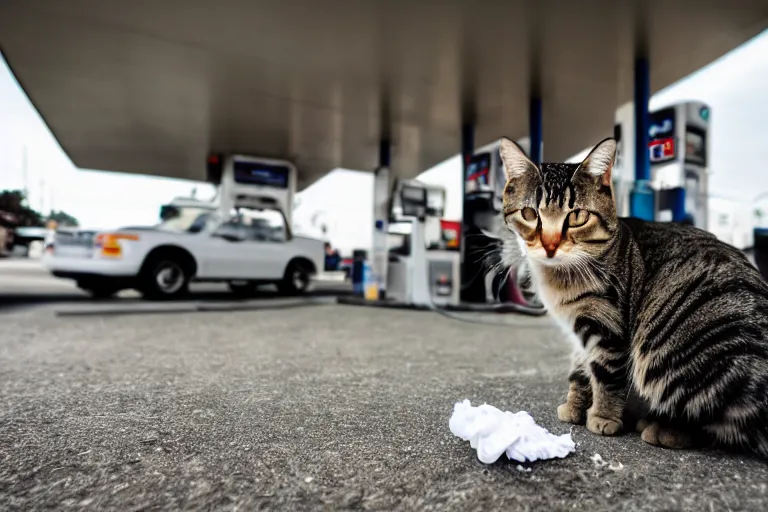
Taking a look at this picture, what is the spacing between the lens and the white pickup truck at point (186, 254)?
575 cm

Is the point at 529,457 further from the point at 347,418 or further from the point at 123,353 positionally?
the point at 123,353

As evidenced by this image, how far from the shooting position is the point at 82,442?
130 cm

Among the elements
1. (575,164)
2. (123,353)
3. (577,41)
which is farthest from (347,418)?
(577,41)

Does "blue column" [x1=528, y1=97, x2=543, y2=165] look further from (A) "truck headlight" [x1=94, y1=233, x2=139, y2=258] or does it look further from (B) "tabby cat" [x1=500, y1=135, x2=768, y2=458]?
(A) "truck headlight" [x1=94, y1=233, x2=139, y2=258]

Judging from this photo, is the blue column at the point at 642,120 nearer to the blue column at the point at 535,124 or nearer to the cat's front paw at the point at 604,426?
the blue column at the point at 535,124

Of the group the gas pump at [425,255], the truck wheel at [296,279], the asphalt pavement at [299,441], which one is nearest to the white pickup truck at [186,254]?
the truck wheel at [296,279]

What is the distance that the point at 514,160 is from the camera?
125 cm

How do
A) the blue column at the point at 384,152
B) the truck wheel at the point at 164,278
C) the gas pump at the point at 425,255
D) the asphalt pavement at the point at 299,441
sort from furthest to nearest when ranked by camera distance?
the blue column at the point at 384,152
the gas pump at the point at 425,255
the truck wheel at the point at 164,278
the asphalt pavement at the point at 299,441

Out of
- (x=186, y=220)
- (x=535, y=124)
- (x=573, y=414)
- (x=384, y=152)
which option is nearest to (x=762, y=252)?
(x=573, y=414)

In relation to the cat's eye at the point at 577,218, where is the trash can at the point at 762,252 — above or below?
below

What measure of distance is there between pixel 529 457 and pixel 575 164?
2.75ft

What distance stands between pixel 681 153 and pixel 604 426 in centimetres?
465

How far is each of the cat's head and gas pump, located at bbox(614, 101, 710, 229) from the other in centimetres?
388

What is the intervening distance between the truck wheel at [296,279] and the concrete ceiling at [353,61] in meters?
2.67
